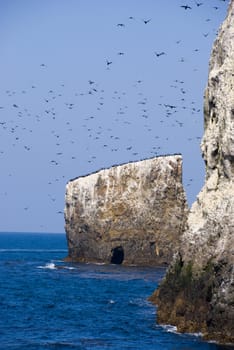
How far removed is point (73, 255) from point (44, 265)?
3883 mm

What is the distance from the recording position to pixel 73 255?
11856cm

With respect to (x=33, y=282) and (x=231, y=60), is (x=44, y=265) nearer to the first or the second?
(x=33, y=282)

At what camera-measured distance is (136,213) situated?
358 feet

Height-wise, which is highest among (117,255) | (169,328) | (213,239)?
(117,255)

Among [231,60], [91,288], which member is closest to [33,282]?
[91,288]

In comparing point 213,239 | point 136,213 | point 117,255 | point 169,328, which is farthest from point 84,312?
point 117,255

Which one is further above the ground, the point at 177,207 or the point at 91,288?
the point at 177,207

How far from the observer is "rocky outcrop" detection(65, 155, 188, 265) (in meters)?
108

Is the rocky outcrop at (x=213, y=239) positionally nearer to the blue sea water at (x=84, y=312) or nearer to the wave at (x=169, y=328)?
the wave at (x=169, y=328)

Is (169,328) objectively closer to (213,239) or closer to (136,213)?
(213,239)

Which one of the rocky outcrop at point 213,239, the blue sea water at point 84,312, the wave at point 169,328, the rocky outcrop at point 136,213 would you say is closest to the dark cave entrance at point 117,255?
the rocky outcrop at point 136,213

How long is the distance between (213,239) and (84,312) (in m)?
15.4

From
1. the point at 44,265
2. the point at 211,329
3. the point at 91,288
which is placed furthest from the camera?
the point at 44,265

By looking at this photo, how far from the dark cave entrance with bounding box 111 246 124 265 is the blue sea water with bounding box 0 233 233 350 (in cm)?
895
